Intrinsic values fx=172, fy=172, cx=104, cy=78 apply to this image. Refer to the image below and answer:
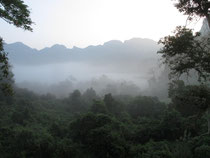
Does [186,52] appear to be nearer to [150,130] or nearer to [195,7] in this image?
[195,7]

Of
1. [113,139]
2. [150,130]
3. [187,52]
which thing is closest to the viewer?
[187,52]

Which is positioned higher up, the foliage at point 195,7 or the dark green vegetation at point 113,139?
the foliage at point 195,7

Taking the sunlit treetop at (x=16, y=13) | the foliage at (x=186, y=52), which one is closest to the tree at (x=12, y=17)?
the sunlit treetop at (x=16, y=13)

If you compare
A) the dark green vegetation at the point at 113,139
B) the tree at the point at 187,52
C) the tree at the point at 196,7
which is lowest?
the dark green vegetation at the point at 113,139

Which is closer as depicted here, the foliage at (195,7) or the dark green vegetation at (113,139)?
the foliage at (195,7)

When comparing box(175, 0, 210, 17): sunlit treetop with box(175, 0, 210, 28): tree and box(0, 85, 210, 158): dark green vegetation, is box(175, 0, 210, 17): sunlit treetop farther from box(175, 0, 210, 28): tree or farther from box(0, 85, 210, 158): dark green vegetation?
box(0, 85, 210, 158): dark green vegetation

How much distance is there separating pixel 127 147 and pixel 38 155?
1064 cm

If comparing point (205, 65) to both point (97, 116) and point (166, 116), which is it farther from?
point (166, 116)

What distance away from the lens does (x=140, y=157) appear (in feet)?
48.9

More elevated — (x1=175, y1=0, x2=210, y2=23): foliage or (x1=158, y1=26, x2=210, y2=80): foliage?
(x1=175, y1=0, x2=210, y2=23): foliage

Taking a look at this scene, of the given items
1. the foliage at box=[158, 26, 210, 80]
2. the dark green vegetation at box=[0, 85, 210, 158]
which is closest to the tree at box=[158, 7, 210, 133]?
the foliage at box=[158, 26, 210, 80]

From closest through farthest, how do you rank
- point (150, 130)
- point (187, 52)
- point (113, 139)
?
point (187, 52) → point (113, 139) → point (150, 130)

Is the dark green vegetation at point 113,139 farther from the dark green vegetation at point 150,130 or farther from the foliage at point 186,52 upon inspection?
the foliage at point 186,52

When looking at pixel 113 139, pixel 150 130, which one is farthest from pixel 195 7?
pixel 150 130
